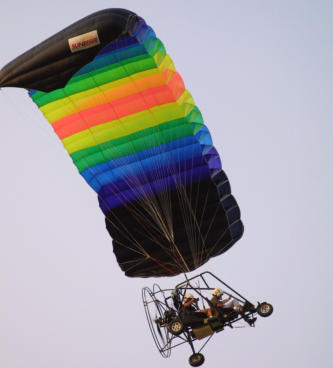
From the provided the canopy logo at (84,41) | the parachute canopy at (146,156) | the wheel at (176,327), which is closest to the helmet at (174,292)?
the wheel at (176,327)

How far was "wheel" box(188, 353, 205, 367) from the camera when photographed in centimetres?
2291

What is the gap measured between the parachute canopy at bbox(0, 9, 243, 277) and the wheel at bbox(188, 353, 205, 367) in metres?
1.90

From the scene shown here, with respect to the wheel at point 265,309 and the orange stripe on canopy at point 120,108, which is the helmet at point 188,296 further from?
the orange stripe on canopy at point 120,108

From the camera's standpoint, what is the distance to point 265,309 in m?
22.6

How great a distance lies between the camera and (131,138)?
24.2 m

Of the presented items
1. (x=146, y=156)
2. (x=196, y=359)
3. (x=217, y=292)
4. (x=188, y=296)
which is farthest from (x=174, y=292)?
(x=146, y=156)

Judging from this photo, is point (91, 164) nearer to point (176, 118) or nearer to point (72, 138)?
point (72, 138)

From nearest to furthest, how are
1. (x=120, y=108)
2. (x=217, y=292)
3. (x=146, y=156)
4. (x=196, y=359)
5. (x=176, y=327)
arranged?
(x=176, y=327)
(x=217, y=292)
(x=196, y=359)
(x=120, y=108)
(x=146, y=156)

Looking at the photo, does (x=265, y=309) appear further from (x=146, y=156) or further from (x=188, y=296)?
(x=146, y=156)

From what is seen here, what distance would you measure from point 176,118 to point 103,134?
1.66 metres

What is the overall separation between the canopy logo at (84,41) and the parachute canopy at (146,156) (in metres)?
0.82

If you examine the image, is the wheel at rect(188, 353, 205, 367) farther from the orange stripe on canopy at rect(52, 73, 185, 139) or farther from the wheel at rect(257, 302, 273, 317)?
the orange stripe on canopy at rect(52, 73, 185, 139)

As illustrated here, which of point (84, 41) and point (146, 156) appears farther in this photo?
point (146, 156)

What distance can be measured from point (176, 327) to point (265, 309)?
5.97 feet
